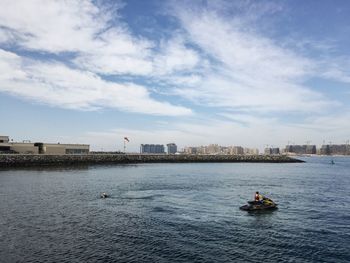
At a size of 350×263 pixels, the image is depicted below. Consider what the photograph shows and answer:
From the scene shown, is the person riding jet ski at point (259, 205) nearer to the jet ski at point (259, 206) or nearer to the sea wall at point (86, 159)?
the jet ski at point (259, 206)

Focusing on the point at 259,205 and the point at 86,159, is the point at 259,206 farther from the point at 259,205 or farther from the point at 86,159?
the point at 86,159

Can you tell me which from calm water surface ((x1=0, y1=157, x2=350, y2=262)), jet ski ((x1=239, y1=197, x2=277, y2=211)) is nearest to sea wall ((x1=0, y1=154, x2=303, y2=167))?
calm water surface ((x1=0, y1=157, x2=350, y2=262))

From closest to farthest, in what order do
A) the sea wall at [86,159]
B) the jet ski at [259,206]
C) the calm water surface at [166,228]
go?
the calm water surface at [166,228], the jet ski at [259,206], the sea wall at [86,159]

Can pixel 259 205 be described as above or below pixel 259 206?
above

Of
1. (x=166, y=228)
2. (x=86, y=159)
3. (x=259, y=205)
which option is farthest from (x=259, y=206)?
(x=86, y=159)

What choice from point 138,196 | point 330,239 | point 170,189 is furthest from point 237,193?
point 330,239

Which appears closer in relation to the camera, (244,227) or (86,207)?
(244,227)

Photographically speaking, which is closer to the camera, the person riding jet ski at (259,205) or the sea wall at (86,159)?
the person riding jet ski at (259,205)

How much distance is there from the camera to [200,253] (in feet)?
91.8

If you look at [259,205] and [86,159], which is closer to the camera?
[259,205]

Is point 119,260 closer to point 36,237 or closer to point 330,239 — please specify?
point 36,237

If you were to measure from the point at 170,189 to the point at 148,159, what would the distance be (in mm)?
112360

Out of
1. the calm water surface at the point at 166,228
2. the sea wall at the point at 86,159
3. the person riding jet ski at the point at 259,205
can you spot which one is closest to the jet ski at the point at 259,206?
the person riding jet ski at the point at 259,205

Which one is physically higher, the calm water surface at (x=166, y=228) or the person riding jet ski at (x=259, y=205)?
the person riding jet ski at (x=259, y=205)
